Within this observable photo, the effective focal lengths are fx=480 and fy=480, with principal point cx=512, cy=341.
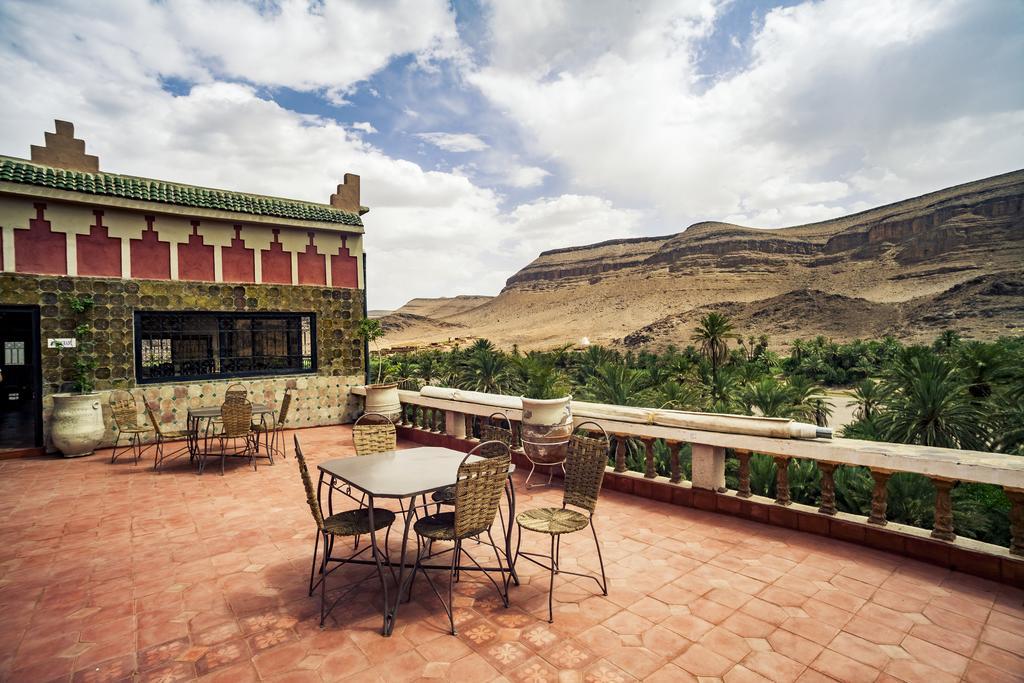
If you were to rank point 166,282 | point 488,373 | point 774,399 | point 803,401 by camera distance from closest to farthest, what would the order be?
point 166,282 → point 774,399 → point 803,401 → point 488,373

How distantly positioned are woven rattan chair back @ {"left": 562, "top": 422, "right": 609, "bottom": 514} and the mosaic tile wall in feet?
26.9

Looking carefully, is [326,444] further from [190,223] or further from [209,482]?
[190,223]

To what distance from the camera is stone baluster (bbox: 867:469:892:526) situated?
3596mm

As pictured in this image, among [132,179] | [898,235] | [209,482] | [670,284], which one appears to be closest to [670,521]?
[209,482]

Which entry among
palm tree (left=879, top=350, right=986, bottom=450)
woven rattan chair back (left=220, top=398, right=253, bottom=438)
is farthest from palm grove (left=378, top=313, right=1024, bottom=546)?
woven rattan chair back (left=220, top=398, right=253, bottom=438)

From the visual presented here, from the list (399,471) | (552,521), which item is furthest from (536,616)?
(399,471)

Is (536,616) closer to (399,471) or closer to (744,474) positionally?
(399,471)

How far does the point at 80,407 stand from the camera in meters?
7.76

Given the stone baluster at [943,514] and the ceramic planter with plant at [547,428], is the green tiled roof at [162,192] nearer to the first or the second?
the ceramic planter with plant at [547,428]

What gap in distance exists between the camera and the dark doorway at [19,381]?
306 inches

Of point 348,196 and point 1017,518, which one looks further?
point 348,196

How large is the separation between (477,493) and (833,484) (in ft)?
9.72

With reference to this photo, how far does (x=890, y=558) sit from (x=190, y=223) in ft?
36.8

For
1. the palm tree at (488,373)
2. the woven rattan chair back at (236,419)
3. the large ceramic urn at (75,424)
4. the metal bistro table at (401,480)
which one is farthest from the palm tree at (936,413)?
the large ceramic urn at (75,424)
